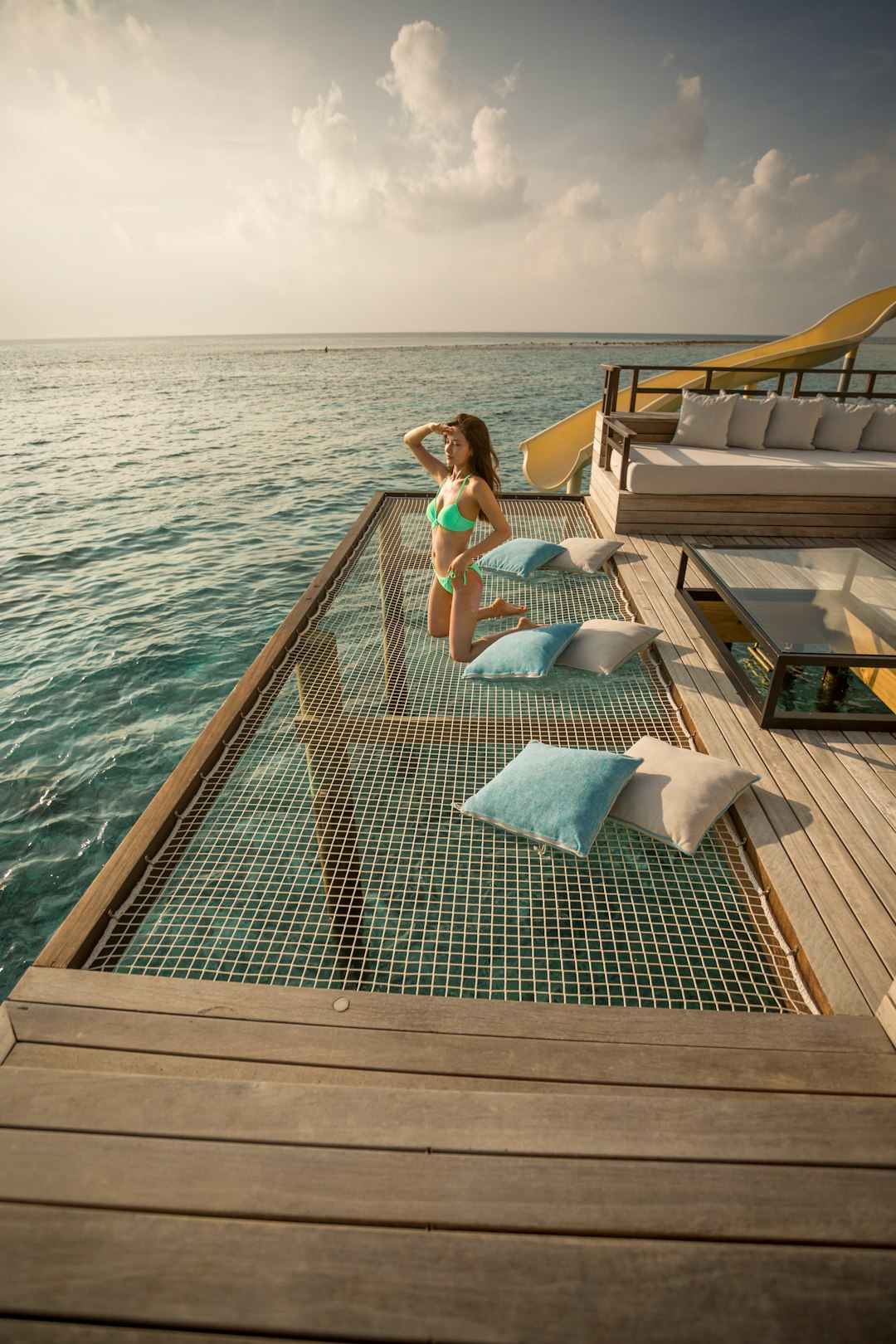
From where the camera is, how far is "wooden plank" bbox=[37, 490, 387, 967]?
1646mm

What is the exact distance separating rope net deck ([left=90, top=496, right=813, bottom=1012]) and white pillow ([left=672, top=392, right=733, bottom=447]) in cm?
357

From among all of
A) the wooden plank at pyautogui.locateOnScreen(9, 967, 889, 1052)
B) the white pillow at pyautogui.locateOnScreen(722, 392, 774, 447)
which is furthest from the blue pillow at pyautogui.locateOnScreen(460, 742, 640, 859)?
the white pillow at pyautogui.locateOnScreen(722, 392, 774, 447)

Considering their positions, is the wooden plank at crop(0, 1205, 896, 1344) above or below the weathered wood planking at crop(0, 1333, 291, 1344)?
below

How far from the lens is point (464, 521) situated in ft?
11.9

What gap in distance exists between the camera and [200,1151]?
1035 millimetres

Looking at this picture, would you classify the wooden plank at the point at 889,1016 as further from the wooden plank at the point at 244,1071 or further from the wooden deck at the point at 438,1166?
the wooden plank at the point at 244,1071

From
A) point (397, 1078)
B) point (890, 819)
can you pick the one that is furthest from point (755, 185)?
point (397, 1078)

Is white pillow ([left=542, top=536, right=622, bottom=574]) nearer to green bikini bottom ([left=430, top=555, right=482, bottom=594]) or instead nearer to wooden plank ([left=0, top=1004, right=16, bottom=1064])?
green bikini bottom ([left=430, top=555, right=482, bottom=594])

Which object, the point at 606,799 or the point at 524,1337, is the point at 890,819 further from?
the point at 524,1337

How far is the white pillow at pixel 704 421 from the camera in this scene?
565cm

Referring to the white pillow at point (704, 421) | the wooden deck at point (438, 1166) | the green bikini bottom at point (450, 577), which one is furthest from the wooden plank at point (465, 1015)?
the white pillow at point (704, 421)

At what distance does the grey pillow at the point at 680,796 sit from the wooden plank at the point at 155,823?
1.51 metres

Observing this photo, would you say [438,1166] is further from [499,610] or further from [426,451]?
[426,451]

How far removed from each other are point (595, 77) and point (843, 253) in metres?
14.9
